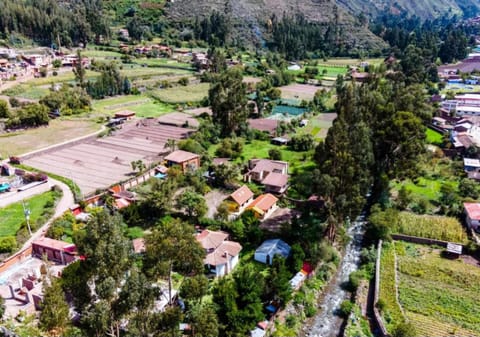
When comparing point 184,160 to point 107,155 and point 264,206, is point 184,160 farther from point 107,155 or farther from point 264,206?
point 264,206

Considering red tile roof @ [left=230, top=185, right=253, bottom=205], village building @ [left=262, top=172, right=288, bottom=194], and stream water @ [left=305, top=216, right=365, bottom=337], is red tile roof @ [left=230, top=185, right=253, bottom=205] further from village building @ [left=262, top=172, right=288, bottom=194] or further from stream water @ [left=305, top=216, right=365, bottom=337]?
stream water @ [left=305, top=216, right=365, bottom=337]

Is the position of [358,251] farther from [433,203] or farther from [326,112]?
[326,112]

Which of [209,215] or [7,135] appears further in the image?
[7,135]

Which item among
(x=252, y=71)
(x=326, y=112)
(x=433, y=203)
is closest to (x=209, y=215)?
(x=433, y=203)

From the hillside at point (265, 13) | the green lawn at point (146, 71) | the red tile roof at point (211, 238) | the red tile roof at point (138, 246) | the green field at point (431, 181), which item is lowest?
the red tile roof at point (138, 246)

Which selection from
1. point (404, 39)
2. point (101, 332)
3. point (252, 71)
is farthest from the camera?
point (404, 39)

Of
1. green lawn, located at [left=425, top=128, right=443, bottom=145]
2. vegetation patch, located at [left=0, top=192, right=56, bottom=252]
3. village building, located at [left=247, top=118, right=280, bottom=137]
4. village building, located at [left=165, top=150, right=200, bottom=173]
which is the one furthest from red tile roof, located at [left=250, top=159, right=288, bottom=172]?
green lawn, located at [left=425, top=128, right=443, bottom=145]

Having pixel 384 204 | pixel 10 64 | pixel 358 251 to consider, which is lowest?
pixel 358 251

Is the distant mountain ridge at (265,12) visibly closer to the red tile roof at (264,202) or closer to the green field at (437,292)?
the red tile roof at (264,202)

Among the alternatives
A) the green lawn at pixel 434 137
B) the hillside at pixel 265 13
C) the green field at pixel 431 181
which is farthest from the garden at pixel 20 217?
the hillside at pixel 265 13
